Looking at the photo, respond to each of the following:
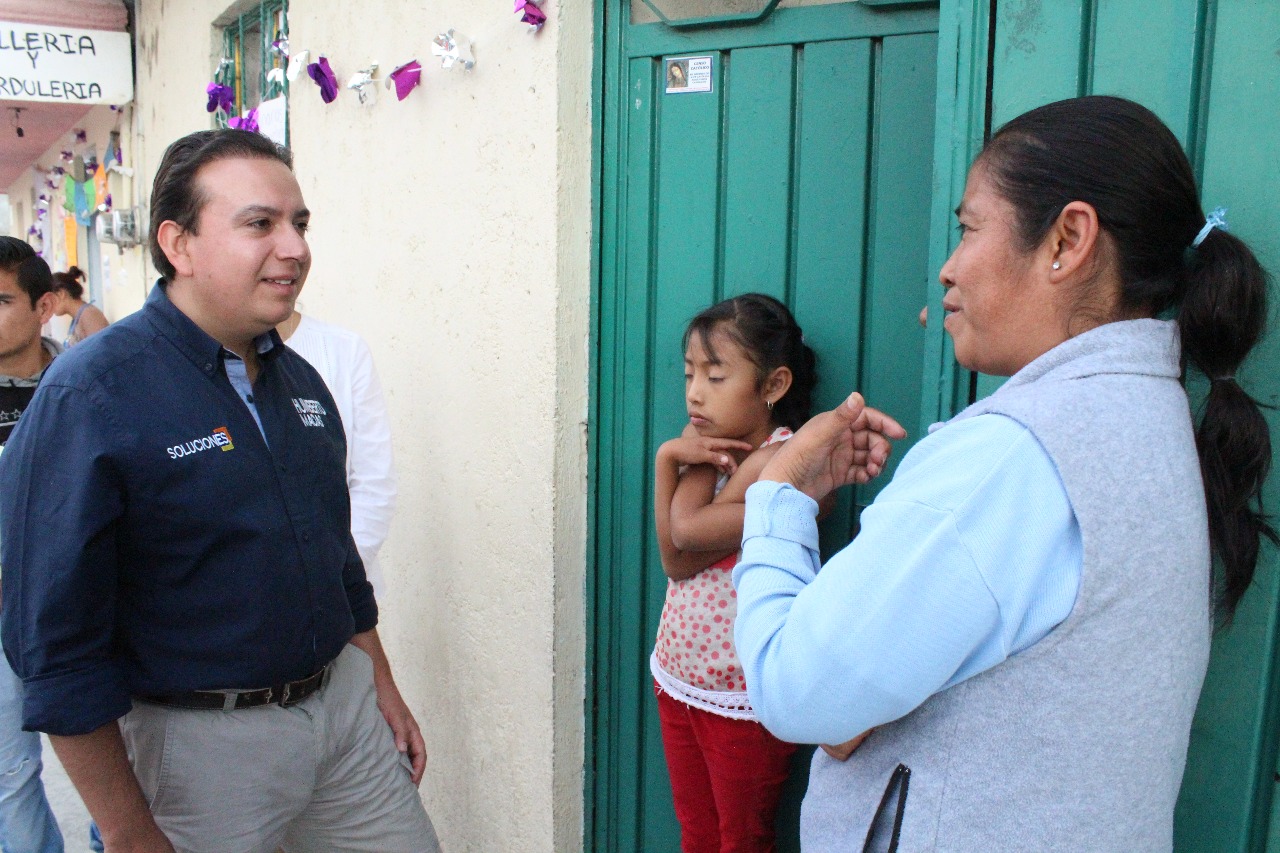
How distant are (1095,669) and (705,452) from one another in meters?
1.09

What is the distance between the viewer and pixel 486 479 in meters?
2.94

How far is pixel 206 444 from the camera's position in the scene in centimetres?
180

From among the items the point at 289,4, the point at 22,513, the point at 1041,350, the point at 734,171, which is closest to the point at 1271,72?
the point at 1041,350

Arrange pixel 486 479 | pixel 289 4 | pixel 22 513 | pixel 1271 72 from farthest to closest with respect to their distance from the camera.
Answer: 1. pixel 289 4
2. pixel 486 479
3. pixel 22 513
4. pixel 1271 72

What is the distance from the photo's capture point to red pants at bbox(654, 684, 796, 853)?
2027mm

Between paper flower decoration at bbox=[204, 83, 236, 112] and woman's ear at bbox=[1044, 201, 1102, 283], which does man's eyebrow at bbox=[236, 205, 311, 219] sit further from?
paper flower decoration at bbox=[204, 83, 236, 112]

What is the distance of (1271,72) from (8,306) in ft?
11.8

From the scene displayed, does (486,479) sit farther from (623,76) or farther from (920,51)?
(920,51)

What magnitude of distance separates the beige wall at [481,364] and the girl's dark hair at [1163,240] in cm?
160

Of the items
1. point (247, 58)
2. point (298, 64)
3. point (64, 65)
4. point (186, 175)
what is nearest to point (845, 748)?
point (186, 175)

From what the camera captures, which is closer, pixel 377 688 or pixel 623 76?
pixel 377 688

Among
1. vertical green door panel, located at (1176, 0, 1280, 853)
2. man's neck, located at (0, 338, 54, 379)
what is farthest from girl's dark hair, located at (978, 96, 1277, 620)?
man's neck, located at (0, 338, 54, 379)

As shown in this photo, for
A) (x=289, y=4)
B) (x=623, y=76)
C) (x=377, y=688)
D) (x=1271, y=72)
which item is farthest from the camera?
(x=289, y=4)

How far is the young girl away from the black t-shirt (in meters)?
2.38
